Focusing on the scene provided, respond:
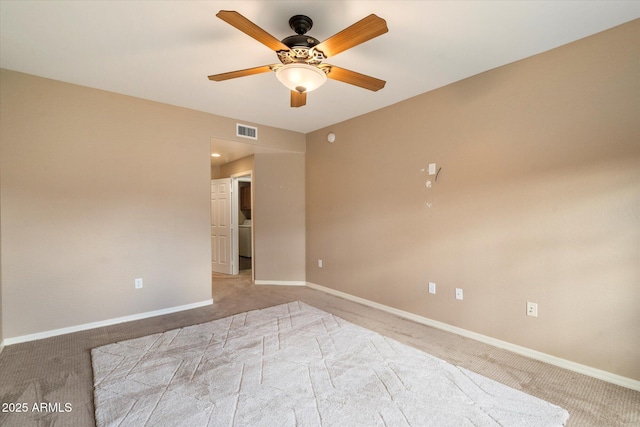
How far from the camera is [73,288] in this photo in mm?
2967

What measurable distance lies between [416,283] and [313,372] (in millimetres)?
1673

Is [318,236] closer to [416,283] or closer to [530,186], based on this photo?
[416,283]

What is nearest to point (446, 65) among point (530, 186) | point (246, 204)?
point (530, 186)

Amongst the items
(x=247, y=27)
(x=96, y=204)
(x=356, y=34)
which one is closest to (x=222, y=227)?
(x=96, y=204)

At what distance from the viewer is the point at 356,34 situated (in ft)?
5.41

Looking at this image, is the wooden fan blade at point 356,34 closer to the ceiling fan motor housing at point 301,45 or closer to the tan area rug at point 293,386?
the ceiling fan motor housing at point 301,45

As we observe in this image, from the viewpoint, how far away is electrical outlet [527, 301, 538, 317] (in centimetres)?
244

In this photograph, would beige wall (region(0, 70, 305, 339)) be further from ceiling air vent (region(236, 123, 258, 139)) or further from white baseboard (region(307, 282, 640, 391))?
white baseboard (region(307, 282, 640, 391))

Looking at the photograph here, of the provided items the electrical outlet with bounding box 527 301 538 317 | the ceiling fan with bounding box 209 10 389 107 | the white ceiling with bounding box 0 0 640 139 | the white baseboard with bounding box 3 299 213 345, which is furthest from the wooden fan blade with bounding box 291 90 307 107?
the white baseboard with bounding box 3 299 213 345

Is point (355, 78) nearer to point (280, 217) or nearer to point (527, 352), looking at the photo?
point (527, 352)

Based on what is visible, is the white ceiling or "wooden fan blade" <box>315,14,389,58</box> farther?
the white ceiling

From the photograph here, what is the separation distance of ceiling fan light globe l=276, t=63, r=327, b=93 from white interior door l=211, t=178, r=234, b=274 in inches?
151

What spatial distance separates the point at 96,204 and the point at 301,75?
2.71 metres

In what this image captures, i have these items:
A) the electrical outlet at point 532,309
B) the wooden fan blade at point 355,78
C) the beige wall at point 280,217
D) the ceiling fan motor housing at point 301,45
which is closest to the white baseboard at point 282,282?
the beige wall at point 280,217
